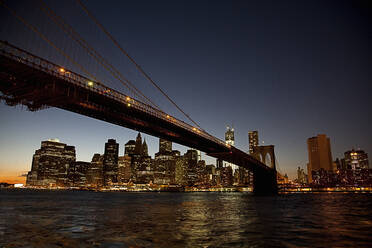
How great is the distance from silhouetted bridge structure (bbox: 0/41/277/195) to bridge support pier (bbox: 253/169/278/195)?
35.4m

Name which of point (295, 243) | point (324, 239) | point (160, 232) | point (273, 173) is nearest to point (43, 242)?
point (160, 232)

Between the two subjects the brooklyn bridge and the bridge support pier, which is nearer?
the brooklyn bridge

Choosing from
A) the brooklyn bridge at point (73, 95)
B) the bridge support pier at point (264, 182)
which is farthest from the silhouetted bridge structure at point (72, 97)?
the bridge support pier at point (264, 182)

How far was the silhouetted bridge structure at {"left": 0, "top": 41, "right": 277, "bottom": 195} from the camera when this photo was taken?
2298 cm

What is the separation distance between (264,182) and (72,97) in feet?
199

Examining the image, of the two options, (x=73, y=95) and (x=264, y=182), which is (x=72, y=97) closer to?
(x=73, y=95)

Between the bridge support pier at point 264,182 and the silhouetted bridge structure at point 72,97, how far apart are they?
35396mm

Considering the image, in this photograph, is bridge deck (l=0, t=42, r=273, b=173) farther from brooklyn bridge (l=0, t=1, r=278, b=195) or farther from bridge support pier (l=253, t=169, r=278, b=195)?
bridge support pier (l=253, t=169, r=278, b=195)

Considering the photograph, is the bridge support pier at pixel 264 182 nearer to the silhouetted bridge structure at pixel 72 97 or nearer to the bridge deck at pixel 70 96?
the silhouetted bridge structure at pixel 72 97

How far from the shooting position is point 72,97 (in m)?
27.8

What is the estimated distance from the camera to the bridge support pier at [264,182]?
74250 millimetres

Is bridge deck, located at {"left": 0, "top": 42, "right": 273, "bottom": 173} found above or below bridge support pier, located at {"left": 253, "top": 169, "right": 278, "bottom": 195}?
above

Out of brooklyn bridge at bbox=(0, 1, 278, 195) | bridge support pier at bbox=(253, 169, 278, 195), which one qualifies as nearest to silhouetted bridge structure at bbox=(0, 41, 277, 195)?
brooklyn bridge at bbox=(0, 1, 278, 195)

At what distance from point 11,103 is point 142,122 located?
52.9 feet
